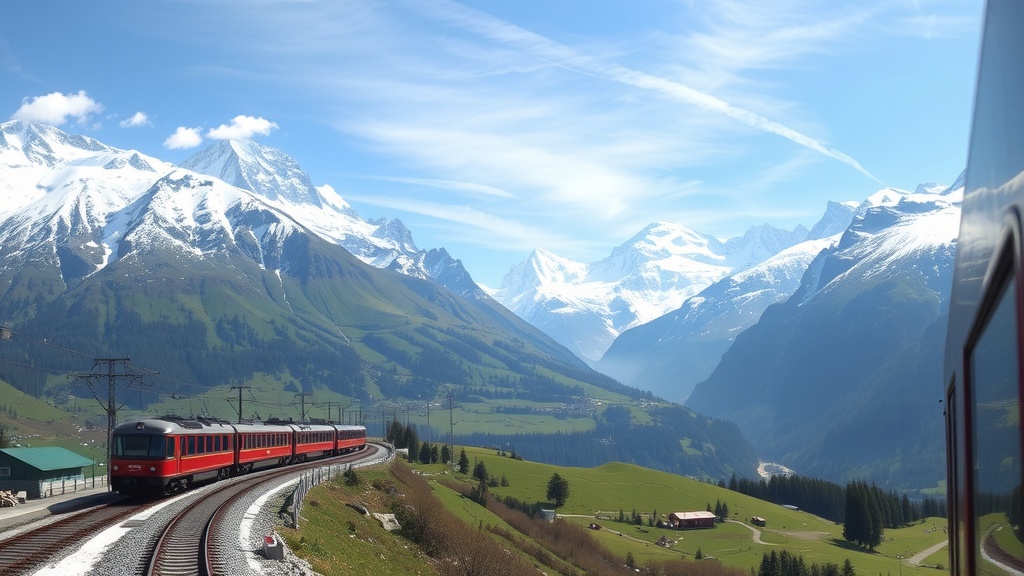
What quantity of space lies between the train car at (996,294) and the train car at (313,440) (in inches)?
3032

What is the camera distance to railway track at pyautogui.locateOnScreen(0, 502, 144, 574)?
27.4m

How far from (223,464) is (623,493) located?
448ft

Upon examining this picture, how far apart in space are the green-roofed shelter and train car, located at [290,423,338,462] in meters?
20.3

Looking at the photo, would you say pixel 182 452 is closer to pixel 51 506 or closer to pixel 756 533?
pixel 51 506

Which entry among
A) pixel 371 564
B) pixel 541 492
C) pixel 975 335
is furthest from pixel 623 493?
pixel 975 335

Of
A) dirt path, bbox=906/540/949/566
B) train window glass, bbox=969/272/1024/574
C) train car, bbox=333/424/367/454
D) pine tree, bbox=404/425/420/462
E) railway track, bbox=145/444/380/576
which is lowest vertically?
dirt path, bbox=906/540/949/566

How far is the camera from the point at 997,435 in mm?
6184

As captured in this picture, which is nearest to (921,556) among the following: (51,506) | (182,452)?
(182,452)

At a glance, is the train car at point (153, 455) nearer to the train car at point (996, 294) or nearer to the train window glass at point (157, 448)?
the train window glass at point (157, 448)

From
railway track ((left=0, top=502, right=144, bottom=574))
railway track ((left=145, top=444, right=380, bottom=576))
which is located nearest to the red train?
railway track ((left=145, top=444, right=380, bottom=576))

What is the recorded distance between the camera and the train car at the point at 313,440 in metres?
81.5

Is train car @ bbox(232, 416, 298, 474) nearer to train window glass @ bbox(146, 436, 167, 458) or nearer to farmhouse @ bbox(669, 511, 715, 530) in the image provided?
train window glass @ bbox(146, 436, 167, 458)

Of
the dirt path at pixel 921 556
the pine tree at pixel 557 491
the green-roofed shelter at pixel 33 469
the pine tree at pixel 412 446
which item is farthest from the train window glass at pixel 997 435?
the pine tree at pixel 557 491

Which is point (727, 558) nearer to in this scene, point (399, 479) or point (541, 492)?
point (541, 492)
